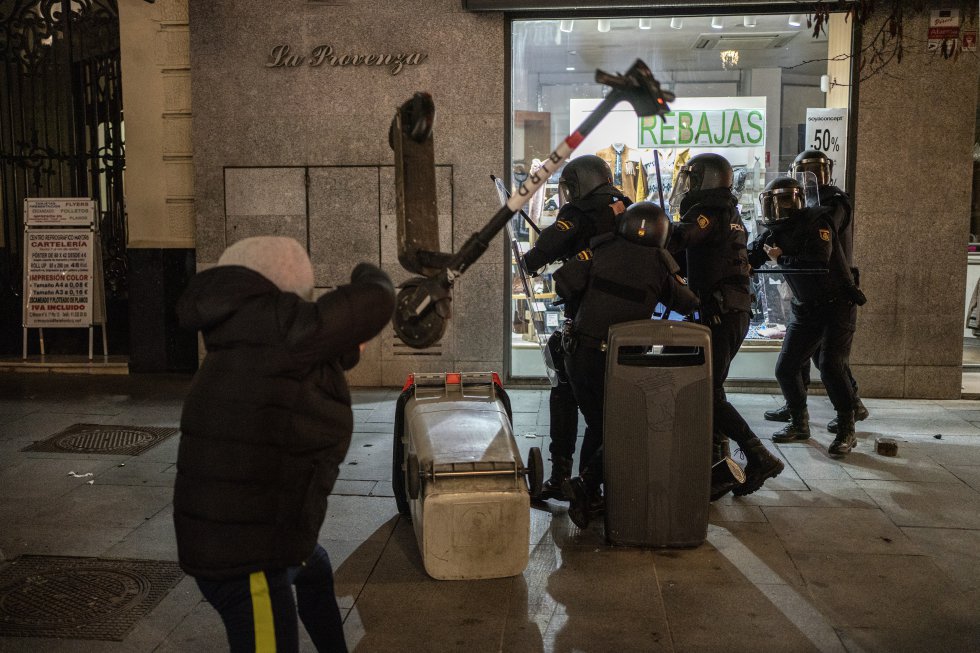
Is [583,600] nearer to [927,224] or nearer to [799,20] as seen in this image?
[927,224]

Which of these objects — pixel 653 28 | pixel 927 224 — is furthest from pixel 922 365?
pixel 653 28

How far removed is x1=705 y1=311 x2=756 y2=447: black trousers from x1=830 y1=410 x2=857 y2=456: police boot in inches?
43.5

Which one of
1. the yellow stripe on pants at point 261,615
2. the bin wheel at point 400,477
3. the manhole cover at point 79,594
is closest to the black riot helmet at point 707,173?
the bin wheel at point 400,477

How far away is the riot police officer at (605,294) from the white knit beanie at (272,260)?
2.31 m

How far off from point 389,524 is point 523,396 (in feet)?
11.6

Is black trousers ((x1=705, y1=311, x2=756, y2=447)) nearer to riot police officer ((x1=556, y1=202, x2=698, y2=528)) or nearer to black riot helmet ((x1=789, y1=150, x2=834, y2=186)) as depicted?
riot police officer ((x1=556, y1=202, x2=698, y2=528))

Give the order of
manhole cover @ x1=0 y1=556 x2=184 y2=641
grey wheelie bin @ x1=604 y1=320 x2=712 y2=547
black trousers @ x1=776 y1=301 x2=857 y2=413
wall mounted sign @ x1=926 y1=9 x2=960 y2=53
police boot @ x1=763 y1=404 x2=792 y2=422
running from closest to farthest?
1. manhole cover @ x1=0 y1=556 x2=184 y2=641
2. grey wheelie bin @ x1=604 y1=320 x2=712 y2=547
3. black trousers @ x1=776 y1=301 x2=857 y2=413
4. police boot @ x1=763 y1=404 x2=792 y2=422
5. wall mounted sign @ x1=926 y1=9 x2=960 y2=53

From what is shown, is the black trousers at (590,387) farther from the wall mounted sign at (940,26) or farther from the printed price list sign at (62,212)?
the printed price list sign at (62,212)

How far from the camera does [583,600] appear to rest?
3885mm

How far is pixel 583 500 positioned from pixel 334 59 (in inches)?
211

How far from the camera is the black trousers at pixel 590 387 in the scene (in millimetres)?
4707

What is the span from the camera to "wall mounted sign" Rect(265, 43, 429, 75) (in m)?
8.23

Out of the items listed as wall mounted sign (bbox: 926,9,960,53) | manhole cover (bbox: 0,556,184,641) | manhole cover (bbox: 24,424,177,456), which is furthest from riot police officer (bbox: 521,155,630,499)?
wall mounted sign (bbox: 926,9,960,53)

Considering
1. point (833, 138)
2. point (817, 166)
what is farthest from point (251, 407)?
point (833, 138)
